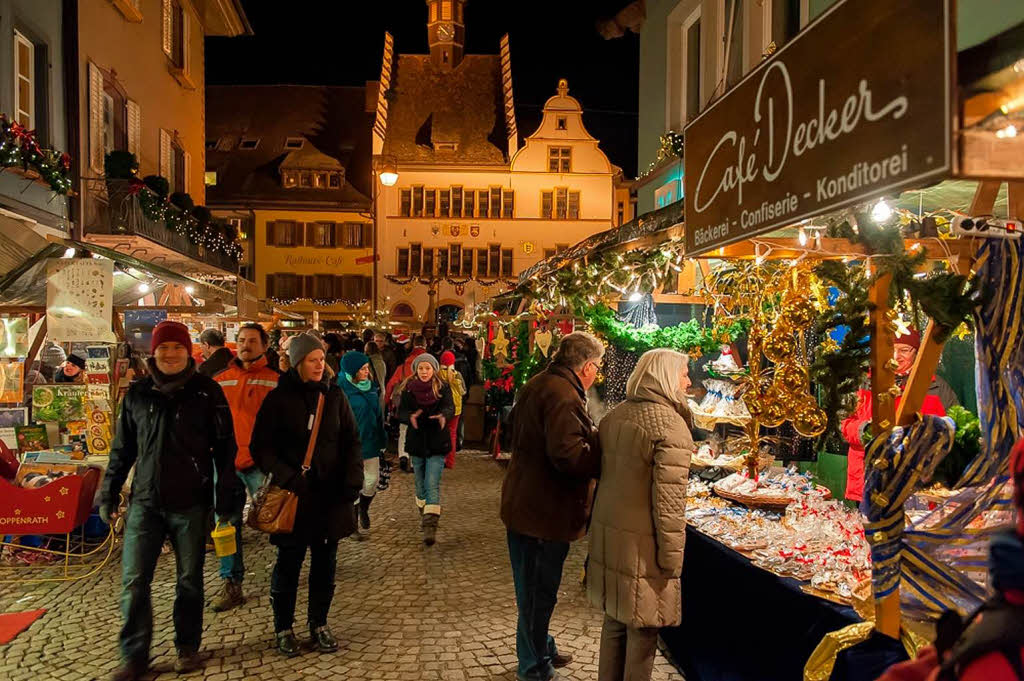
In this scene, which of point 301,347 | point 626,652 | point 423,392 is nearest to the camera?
point 626,652

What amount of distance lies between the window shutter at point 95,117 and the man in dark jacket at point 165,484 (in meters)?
9.81

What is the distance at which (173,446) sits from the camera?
4.04m

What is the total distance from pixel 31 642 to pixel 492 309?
10157 mm

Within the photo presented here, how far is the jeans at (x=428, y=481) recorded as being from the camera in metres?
6.82

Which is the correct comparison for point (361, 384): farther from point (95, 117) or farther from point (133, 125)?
point (133, 125)

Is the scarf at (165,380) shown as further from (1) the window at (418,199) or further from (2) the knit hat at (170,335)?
(1) the window at (418,199)

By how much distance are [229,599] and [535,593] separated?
8.10 ft

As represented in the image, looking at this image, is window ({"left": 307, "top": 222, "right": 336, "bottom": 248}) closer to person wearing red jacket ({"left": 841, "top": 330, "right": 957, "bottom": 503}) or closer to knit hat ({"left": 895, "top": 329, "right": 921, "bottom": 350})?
person wearing red jacket ({"left": 841, "top": 330, "right": 957, "bottom": 503})

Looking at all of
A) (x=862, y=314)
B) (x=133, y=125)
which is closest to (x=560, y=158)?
(x=133, y=125)

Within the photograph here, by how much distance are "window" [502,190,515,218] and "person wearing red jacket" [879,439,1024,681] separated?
32.7 metres

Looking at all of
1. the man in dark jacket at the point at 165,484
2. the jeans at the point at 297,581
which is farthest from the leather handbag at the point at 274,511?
the man in dark jacket at the point at 165,484

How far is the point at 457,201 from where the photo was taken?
33.6 meters

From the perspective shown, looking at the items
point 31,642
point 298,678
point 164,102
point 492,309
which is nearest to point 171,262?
point 164,102

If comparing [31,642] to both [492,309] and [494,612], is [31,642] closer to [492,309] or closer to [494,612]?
[494,612]
